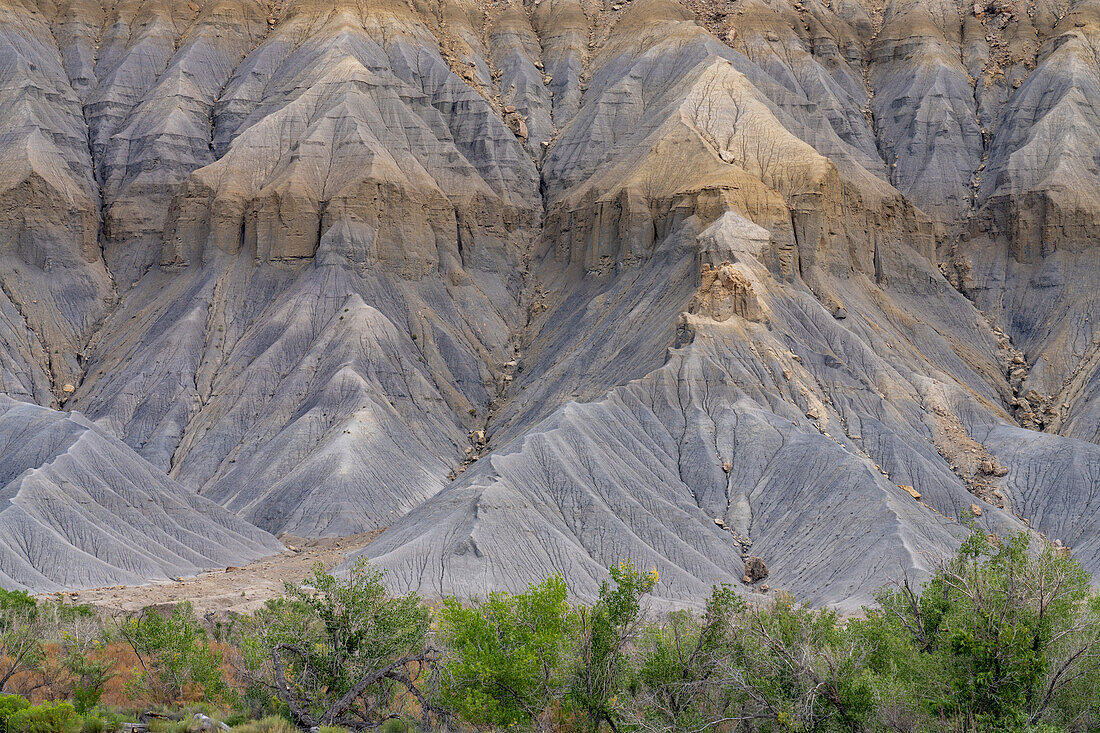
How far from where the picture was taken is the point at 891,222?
11750 cm

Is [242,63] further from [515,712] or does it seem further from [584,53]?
[515,712]

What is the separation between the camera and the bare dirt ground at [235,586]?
60.0m

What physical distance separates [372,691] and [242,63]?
112896mm

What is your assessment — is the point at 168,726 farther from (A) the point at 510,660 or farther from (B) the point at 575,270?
(B) the point at 575,270

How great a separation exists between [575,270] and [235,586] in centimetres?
5267

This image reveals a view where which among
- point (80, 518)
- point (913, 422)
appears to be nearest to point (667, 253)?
point (913, 422)

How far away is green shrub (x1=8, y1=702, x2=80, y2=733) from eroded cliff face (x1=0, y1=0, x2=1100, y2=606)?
109ft

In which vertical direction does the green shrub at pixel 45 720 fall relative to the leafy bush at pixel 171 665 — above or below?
above

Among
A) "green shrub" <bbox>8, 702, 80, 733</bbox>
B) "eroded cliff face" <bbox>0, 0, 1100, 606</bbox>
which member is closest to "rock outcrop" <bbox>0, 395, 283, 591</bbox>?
"eroded cliff face" <bbox>0, 0, 1100, 606</bbox>

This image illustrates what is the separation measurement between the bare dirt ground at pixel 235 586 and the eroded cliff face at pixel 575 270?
3.62 metres

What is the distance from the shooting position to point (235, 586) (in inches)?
2655

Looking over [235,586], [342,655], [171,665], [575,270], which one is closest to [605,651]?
[342,655]

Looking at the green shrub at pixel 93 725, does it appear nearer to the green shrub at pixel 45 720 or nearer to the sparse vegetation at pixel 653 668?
the sparse vegetation at pixel 653 668

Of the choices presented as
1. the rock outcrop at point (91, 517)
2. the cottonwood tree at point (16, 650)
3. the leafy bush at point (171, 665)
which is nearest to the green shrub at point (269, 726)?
the leafy bush at point (171, 665)
